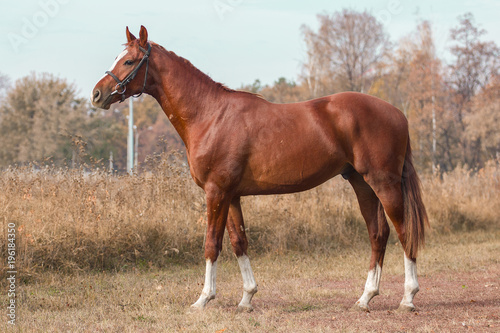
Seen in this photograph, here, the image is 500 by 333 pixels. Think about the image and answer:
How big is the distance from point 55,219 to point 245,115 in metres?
3.71

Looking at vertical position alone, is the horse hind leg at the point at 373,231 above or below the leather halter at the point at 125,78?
below

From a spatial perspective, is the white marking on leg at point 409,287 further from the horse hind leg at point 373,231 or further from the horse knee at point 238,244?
the horse knee at point 238,244

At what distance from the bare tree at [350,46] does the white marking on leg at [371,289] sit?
2723cm

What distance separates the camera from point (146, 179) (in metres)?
9.09

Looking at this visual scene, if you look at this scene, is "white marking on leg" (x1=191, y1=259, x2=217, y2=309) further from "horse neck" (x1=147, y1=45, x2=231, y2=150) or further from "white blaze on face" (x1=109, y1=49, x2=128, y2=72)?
"white blaze on face" (x1=109, y1=49, x2=128, y2=72)

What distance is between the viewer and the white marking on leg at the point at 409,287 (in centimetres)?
502

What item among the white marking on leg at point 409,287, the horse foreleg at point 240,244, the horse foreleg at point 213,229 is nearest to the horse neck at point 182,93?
the horse foreleg at point 213,229

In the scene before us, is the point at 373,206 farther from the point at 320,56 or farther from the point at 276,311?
the point at 320,56

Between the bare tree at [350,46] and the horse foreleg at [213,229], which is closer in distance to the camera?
the horse foreleg at [213,229]

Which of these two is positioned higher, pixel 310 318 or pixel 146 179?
pixel 146 179

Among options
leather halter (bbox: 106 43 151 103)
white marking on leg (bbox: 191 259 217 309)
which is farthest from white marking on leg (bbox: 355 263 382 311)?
leather halter (bbox: 106 43 151 103)

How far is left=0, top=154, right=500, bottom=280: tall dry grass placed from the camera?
701 centimetres

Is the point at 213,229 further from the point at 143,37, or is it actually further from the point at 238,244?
the point at 143,37

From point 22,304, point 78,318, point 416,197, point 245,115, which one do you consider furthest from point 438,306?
point 22,304
